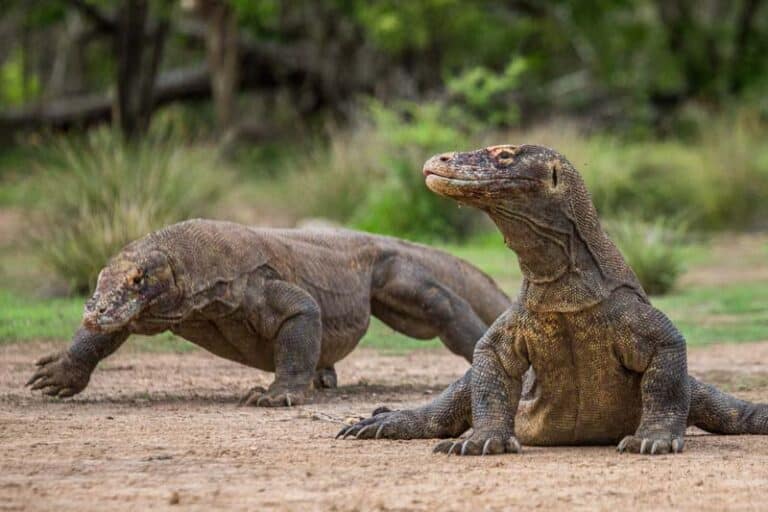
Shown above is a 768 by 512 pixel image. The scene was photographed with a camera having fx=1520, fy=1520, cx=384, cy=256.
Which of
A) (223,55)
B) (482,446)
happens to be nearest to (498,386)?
(482,446)

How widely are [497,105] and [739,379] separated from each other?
2059 centimetres

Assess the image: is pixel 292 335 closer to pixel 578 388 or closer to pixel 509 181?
pixel 578 388

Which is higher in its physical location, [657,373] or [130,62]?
[130,62]

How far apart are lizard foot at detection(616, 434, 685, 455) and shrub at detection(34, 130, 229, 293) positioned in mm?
7770

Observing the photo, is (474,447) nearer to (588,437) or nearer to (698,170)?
(588,437)

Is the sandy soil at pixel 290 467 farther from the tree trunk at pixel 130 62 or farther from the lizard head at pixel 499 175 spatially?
the tree trunk at pixel 130 62

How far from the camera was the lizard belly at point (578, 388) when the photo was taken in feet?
19.4

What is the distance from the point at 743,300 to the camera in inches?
546

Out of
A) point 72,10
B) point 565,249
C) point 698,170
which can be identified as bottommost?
point 565,249

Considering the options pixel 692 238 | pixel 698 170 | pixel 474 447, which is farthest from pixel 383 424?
pixel 698 170

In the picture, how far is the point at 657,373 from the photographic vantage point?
19.2 ft

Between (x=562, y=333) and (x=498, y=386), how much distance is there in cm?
34

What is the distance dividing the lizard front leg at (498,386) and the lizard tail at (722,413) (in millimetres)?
866

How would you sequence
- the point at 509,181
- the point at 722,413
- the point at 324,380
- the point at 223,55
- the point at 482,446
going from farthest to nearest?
the point at 223,55
the point at 324,380
the point at 722,413
the point at 482,446
the point at 509,181
